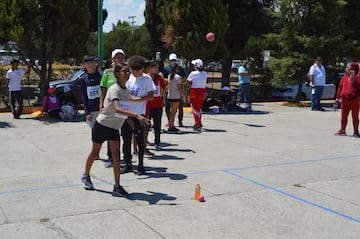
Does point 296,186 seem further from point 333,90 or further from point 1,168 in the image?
point 333,90

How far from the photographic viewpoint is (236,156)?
8938mm

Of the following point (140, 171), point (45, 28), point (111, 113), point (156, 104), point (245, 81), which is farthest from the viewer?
point (245, 81)

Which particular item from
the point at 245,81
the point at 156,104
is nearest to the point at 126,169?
the point at 156,104

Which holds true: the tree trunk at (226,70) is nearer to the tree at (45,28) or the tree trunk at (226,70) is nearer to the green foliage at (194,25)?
the green foliage at (194,25)

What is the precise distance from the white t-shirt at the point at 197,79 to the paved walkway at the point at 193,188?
118cm

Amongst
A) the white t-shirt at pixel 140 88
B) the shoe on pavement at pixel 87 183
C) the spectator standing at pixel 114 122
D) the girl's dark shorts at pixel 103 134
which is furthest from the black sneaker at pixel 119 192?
the white t-shirt at pixel 140 88

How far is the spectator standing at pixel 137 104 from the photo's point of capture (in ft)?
23.2

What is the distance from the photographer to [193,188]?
6625mm

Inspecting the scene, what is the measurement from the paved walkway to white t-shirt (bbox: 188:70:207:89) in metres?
1.18

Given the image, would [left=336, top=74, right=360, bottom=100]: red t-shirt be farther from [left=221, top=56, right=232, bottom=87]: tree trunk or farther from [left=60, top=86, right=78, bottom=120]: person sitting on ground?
[left=221, top=56, right=232, bottom=87]: tree trunk

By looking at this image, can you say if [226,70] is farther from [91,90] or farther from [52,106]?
[91,90]

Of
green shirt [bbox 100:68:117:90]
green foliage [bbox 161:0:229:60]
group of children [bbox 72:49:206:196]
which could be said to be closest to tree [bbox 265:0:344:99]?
green foliage [bbox 161:0:229:60]

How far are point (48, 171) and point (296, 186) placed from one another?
12.3ft

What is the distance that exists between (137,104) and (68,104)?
718 cm
